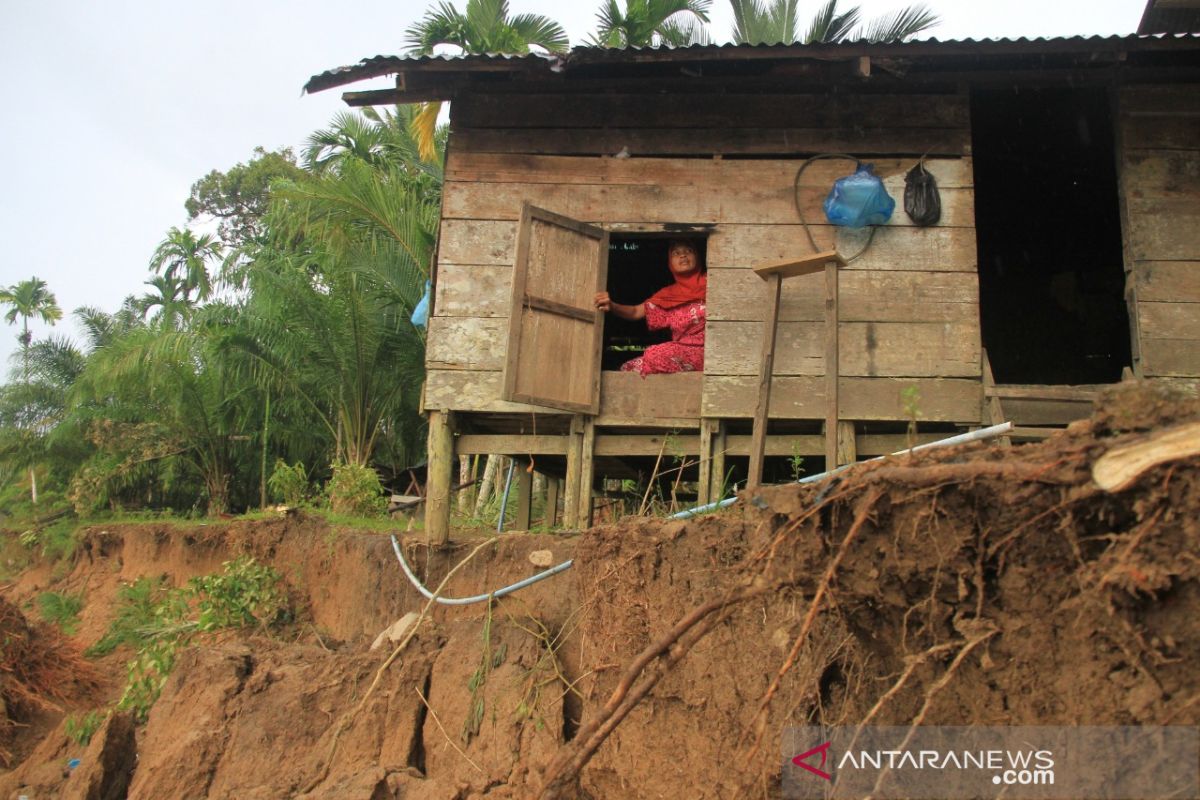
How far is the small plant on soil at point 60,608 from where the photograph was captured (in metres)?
13.1

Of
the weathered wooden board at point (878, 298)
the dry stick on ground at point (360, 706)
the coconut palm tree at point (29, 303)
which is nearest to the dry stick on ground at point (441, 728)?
the dry stick on ground at point (360, 706)

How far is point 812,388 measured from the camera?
7234 mm

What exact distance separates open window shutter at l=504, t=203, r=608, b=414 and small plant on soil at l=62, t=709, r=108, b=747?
5345mm

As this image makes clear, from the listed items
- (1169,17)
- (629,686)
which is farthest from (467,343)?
(1169,17)

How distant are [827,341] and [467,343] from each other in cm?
259

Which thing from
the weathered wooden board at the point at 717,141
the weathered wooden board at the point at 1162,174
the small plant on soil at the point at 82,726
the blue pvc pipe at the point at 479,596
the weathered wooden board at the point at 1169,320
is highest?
the weathered wooden board at the point at 717,141

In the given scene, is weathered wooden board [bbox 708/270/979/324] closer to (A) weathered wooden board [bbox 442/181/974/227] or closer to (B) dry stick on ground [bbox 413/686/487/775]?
(A) weathered wooden board [bbox 442/181/974/227]

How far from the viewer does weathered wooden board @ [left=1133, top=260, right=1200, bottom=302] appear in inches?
277

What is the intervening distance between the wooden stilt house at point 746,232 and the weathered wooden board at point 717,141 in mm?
17

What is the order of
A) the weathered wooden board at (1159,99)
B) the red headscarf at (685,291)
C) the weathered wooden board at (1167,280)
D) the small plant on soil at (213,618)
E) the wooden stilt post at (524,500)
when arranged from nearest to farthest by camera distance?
the weathered wooden board at (1167,280), the weathered wooden board at (1159,99), the red headscarf at (685,291), the small plant on soil at (213,618), the wooden stilt post at (524,500)

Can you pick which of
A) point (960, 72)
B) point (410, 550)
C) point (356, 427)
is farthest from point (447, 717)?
point (356, 427)

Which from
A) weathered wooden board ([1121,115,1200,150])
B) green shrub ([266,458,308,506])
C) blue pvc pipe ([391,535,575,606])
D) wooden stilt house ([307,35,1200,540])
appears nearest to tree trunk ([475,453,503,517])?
green shrub ([266,458,308,506])

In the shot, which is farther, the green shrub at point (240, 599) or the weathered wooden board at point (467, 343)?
the green shrub at point (240, 599)

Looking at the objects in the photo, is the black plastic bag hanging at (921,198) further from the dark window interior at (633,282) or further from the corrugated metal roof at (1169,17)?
the dark window interior at (633,282)
